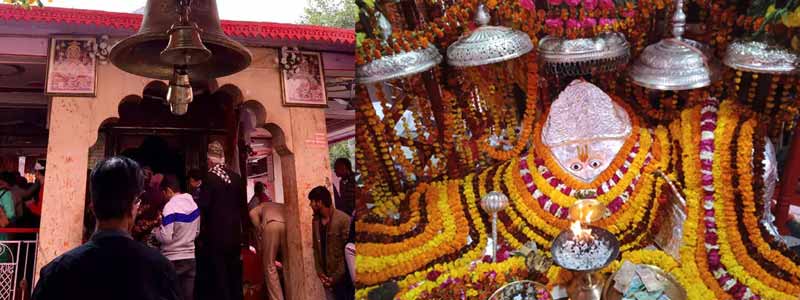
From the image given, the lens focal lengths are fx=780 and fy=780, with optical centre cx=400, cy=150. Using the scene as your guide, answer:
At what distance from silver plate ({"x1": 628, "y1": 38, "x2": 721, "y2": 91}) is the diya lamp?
561mm

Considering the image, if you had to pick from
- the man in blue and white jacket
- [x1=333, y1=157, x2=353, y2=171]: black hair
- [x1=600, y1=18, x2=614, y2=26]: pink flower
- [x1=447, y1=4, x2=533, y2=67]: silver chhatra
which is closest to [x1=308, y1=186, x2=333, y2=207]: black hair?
[x1=333, y1=157, x2=353, y2=171]: black hair

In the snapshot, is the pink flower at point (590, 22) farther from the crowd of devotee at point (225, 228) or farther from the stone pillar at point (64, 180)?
the stone pillar at point (64, 180)

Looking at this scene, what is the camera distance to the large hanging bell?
7.82ft

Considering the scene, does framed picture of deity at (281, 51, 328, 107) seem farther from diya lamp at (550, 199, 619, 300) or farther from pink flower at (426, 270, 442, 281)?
diya lamp at (550, 199, 619, 300)

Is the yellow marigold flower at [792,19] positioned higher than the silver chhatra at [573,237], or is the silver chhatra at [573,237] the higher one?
the yellow marigold flower at [792,19]

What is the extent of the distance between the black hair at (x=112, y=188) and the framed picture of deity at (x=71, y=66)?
2.05m

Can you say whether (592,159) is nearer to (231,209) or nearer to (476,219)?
(476,219)

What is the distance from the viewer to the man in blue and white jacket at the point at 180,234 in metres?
3.74

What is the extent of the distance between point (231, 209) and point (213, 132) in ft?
5.56

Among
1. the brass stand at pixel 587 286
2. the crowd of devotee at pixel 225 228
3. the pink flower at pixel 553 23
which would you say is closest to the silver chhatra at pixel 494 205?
the brass stand at pixel 587 286

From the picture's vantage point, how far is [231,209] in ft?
13.9

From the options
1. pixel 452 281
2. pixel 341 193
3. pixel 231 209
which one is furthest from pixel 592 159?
pixel 231 209

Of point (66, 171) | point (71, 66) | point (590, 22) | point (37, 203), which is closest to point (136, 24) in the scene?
point (71, 66)

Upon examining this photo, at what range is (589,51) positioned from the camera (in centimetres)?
321
